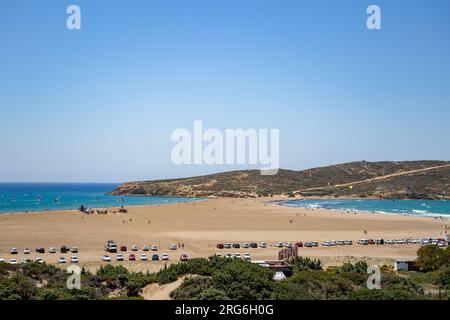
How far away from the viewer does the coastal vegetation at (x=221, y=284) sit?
1470cm

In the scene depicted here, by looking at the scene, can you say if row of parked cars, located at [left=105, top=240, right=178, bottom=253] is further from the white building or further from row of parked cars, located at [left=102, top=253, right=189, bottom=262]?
the white building

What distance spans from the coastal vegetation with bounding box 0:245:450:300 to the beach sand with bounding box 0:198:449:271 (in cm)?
937

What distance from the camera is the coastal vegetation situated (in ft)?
48.2

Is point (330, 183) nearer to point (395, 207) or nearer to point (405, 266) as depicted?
point (395, 207)

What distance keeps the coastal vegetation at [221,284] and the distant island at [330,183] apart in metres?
107

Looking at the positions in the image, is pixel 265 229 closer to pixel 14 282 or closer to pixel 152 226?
pixel 152 226

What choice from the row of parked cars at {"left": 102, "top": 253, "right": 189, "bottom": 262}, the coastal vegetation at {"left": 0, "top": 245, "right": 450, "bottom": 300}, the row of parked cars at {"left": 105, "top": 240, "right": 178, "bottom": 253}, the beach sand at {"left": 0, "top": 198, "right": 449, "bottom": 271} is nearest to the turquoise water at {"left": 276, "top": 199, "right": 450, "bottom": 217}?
the beach sand at {"left": 0, "top": 198, "right": 449, "bottom": 271}

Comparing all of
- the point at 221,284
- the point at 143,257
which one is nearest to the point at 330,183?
the point at 143,257

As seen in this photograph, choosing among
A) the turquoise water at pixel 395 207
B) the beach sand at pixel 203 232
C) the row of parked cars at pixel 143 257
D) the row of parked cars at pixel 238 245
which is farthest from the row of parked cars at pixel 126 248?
the turquoise water at pixel 395 207

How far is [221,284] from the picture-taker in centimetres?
1562

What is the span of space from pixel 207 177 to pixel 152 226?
107671mm

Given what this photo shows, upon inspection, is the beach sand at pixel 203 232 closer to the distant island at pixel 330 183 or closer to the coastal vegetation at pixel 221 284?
the coastal vegetation at pixel 221 284

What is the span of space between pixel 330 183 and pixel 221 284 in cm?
13604
